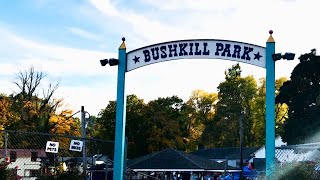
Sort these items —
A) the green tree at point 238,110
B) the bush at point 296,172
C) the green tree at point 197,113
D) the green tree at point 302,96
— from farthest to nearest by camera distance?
A: the green tree at point 197,113 → the green tree at point 238,110 → the green tree at point 302,96 → the bush at point 296,172

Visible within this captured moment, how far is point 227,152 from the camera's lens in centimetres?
7388

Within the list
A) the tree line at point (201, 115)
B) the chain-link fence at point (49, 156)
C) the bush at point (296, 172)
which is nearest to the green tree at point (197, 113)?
the tree line at point (201, 115)

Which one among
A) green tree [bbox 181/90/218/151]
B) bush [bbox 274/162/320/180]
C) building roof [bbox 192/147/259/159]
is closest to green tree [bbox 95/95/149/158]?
green tree [bbox 181/90/218/151]

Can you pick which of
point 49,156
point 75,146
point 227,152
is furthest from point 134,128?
point 75,146

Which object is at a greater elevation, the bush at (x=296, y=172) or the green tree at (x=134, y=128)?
the green tree at (x=134, y=128)

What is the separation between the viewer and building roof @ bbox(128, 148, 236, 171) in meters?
32.6

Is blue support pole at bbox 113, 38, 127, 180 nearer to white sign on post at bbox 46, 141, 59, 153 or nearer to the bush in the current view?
white sign on post at bbox 46, 141, 59, 153

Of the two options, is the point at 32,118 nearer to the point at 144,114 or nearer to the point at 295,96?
the point at 144,114

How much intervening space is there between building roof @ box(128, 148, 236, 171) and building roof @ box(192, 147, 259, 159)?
37.2 m

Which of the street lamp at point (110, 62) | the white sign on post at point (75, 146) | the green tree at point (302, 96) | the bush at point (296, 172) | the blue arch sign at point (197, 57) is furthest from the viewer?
the green tree at point (302, 96)

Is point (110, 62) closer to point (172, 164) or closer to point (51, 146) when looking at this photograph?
point (51, 146)

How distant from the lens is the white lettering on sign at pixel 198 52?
12.4 m

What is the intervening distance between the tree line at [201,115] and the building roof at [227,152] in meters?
0.86

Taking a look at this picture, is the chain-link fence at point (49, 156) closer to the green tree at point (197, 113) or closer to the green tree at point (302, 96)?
the green tree at point (302, 96)
